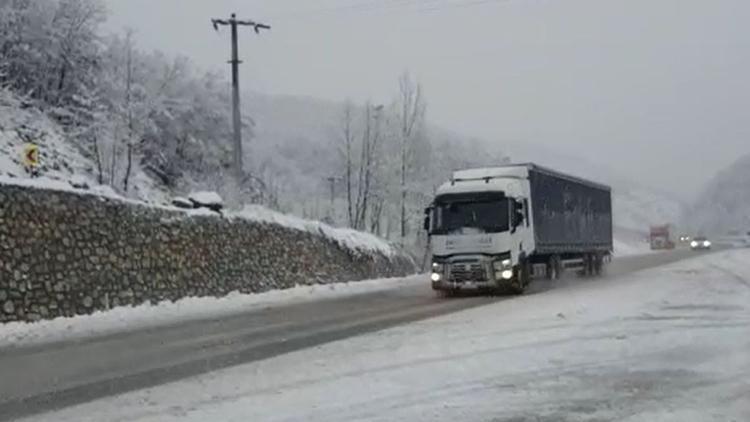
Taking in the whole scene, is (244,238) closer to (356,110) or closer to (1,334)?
(1,334)

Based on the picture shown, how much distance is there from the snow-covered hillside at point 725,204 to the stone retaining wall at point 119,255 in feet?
399

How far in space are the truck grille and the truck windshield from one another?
995 millimetres

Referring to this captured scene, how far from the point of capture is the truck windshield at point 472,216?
26.0m

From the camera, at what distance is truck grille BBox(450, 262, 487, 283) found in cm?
2564

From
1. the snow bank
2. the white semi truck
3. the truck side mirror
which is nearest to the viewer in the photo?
the white semi truck

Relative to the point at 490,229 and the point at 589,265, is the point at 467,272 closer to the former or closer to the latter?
the point at 490,229

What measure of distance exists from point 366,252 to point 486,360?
81.8ft

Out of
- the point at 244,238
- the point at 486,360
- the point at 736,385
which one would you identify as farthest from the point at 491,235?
the point at 736,385

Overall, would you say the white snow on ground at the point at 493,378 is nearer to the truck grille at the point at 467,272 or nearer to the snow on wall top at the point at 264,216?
the truck grille at the point at 467,272

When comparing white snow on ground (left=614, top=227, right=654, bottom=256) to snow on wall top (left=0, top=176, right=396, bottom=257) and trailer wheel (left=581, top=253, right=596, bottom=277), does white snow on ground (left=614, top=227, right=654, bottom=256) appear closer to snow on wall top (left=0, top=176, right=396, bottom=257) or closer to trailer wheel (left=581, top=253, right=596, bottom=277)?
trailer wheel (left=581, top=253, right=596, bottom=277)

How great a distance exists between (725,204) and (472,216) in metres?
134

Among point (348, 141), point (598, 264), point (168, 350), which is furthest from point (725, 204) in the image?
point (168, 350)

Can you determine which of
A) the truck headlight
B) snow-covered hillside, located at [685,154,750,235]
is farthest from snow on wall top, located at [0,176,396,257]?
snow-covered hillside, located at [685,154,750,235]

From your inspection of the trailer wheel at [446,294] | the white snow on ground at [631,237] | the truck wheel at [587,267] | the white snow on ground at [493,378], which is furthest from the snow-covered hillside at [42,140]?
the white snow on ground at [631,237]
